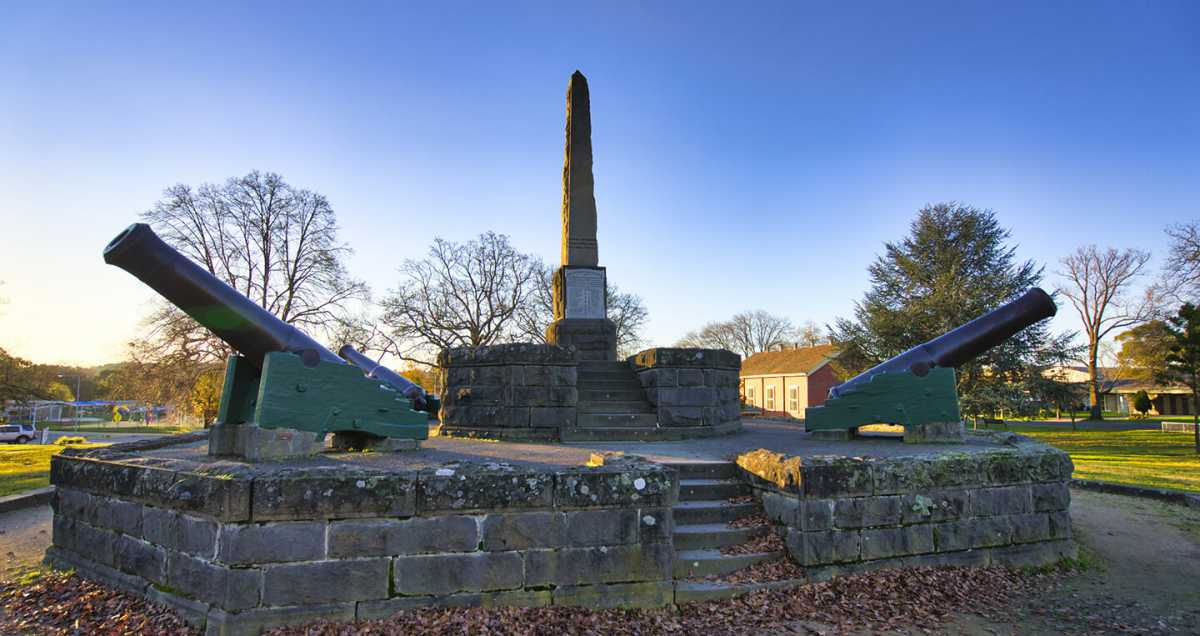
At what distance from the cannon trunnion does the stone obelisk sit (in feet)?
22.4

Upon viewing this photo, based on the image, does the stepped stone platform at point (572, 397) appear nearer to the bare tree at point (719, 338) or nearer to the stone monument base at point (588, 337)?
the stone monument base at point (588, 337)

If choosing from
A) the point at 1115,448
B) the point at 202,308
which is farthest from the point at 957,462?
the point at 1115,448

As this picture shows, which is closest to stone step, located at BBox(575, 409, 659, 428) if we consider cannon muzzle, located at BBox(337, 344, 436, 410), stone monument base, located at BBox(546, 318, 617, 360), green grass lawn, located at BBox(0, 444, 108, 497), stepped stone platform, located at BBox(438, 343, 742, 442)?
stepped stone platform, located at BBox(438, 343, 742, 442)

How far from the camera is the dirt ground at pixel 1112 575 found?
4625 millimetres

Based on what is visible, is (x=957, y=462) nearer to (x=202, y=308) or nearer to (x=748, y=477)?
(x=748, y=477)

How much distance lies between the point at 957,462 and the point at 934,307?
16783 mm

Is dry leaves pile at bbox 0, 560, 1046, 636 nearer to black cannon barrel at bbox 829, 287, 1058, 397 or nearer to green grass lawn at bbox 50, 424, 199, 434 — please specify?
black cannon barrel at bbox 829, 287, 1058, 397

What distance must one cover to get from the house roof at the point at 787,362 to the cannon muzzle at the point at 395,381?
Result: 99.2ft

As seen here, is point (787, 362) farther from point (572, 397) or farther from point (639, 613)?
point (639, 613)

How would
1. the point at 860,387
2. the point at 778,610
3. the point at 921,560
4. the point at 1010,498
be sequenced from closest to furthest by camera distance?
A: the point at 778,610 < the point at 921,560 < the point at 1010,498 < the point at 860,387

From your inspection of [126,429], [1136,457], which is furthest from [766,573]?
[126,429]

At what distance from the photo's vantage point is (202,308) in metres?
5.11

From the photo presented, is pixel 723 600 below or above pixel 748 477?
below

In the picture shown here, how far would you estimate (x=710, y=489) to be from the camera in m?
5.88
